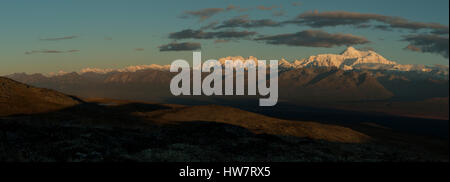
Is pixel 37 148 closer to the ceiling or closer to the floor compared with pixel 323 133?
closer to the ceiling

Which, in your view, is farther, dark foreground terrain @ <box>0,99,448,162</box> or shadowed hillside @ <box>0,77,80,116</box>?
shadowed hillside @ <box>0,77,80,116</box>

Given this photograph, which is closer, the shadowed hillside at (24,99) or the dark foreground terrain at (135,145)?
the dark foreground terrain at (135,145)

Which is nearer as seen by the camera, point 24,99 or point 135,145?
point 135,145

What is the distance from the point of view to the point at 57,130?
4481 cm

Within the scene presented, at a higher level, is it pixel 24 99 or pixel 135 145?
pixel 24 99
